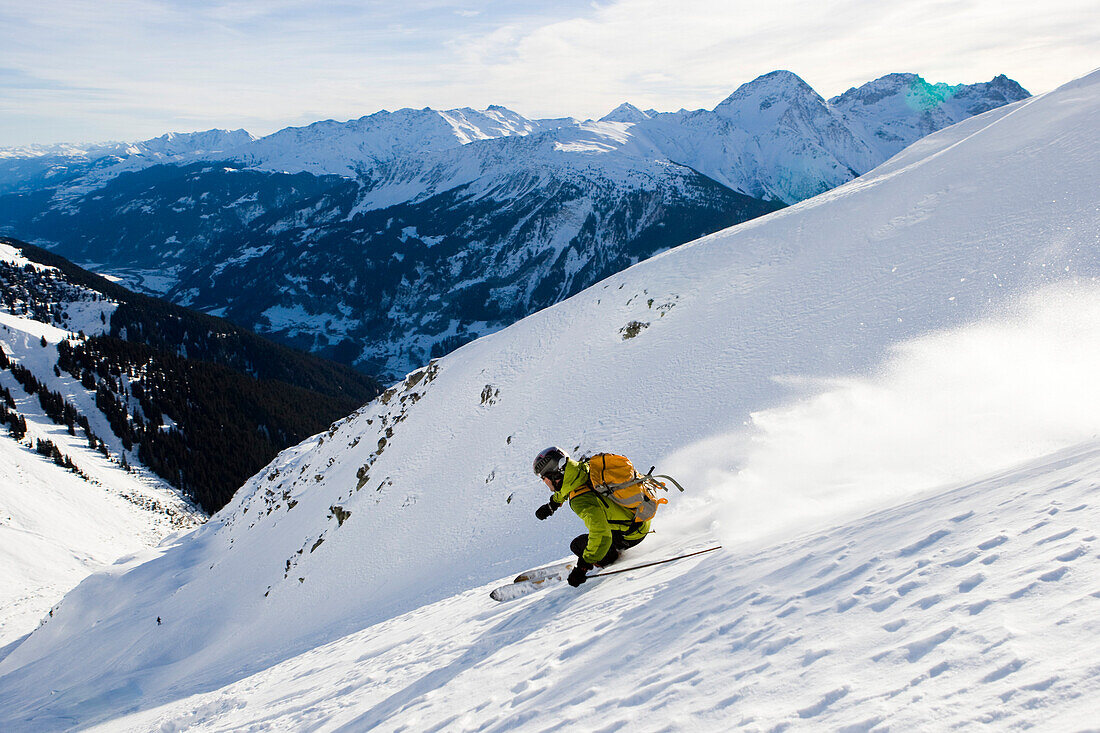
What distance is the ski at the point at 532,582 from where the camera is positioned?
35.7 feet

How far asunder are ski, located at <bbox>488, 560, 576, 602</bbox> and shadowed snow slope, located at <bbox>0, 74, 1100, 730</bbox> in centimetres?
44

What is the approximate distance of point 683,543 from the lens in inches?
392

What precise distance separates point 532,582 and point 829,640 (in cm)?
682

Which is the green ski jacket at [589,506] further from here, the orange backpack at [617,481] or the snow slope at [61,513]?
the snow slope at [61,513]

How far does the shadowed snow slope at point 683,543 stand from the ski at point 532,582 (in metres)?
0.44

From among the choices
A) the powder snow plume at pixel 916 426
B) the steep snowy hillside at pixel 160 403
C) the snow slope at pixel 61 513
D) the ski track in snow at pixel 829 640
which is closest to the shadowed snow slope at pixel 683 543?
the ski track in snow at pixel 829 640

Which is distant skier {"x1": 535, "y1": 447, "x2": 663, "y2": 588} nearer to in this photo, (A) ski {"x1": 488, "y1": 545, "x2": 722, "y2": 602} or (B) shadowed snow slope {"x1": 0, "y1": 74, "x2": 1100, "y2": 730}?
(B) shadowed snow slope {"x1": 0, "y1": 74, "x2": 1100, "y2": 730}

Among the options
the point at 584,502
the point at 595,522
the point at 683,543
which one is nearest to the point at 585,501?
the point at 584,502

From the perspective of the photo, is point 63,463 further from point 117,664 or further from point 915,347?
point 915,347

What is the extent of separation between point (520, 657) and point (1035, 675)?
5.75 m

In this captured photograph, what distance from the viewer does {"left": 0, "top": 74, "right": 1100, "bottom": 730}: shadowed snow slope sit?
188 inches

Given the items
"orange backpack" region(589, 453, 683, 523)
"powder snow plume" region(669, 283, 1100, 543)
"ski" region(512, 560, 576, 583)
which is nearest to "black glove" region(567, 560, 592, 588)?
"orange backpack" region(589, 453, 683, 523)

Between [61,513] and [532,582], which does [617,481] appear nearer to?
[532,582]

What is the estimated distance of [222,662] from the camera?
19188 millimetres
